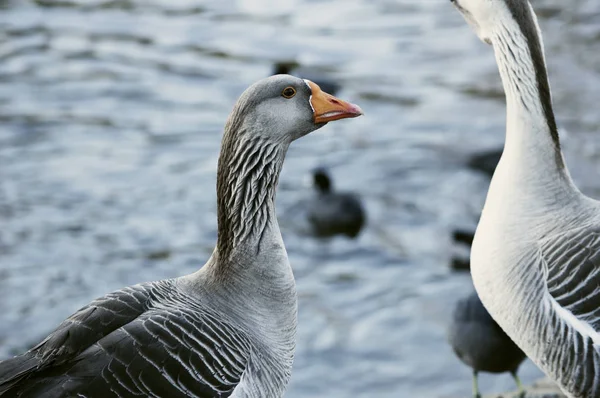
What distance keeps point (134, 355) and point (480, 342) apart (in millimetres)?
3894

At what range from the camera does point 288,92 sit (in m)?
5.51

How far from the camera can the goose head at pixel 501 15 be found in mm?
5945

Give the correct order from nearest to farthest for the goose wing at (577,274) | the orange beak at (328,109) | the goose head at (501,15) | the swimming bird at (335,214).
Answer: the orange beak at (328,109) → the goose wing at (577,274) → the goose head at (501,15) → the swimming bird at (335,214)

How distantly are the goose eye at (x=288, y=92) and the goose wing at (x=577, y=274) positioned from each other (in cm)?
168

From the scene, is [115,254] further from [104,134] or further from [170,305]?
[170,305]

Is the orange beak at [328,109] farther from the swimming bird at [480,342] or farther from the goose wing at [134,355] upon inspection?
the swimming bird at [480,342]

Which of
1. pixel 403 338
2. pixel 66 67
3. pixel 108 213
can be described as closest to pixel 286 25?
pixel 66 67

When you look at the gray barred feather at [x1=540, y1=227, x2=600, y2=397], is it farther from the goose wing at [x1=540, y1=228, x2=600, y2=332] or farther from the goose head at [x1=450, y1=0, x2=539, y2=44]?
the goose head at [x1=450, y1=0, x2=539, y2=44]

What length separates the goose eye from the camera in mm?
5488

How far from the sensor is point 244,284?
5410mm

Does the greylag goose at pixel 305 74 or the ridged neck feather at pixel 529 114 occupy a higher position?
the ridged neck feather at pixel 529 114

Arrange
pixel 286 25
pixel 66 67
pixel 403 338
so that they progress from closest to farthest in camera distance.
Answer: pixel 403 338 < pixel 66 67 < pixel 286 25

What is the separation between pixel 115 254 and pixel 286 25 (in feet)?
24.2

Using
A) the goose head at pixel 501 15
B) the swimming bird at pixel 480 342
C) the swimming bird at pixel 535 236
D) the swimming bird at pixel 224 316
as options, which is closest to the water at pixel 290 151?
the swimming bird at pixel 480 342
